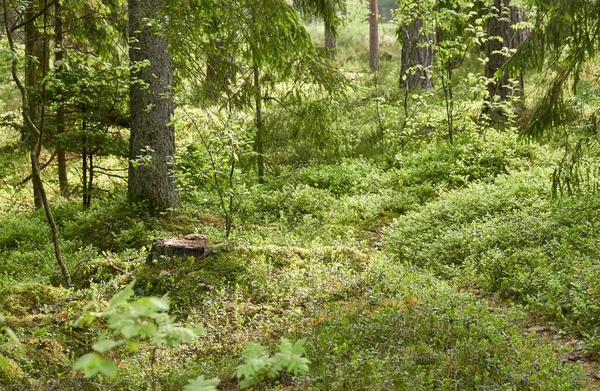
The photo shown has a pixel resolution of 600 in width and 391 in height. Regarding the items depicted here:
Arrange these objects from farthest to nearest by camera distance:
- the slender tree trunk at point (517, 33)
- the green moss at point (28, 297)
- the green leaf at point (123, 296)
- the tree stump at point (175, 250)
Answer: the slender tree trunk at point (517, 33)
the tree stump at point (175, 250)
the green moss at point (28, 297)
the green leaf at point (123, 296)

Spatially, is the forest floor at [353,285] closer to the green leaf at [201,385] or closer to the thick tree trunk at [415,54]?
the green leaf at [201,385]

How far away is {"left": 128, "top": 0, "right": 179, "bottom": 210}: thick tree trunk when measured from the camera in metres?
9.05

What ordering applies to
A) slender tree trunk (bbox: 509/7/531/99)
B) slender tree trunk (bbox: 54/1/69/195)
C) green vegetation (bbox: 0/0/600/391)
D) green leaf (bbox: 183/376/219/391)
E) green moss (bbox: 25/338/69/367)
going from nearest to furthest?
green leaf (bbox: 183/376/219/391), green vegetation (bbox: 0/0/600/391), green moss (bbox: 25/338/69/367), slender tree trunk (bbox: 54/1/69/195), slender tree trunk (bbox: 509/7/531/99)

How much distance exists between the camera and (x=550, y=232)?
23.3 ft

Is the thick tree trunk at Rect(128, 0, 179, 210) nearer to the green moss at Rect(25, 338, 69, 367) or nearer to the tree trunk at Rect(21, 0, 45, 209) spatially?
the tree trunk at Rect(21, 0, 45, 209)

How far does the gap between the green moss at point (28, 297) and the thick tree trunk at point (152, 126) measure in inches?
123

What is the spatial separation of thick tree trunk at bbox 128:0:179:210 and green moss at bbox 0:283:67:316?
3122mm

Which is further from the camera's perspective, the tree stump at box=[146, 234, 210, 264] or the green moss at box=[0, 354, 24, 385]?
the tree stump at box=[146, 234, 210, 264]

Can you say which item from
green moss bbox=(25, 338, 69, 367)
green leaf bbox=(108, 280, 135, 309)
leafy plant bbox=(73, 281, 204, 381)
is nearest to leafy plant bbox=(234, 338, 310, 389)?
leafy plant bbox=(73, 281, 204, 381)

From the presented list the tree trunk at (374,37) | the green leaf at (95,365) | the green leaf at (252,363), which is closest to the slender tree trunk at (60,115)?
the green leaf at (252,363)

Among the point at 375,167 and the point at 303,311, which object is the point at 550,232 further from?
the point at 375,167

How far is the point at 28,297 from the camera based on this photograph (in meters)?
6.06

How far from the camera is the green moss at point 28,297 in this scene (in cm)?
580

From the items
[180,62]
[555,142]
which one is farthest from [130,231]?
[555,142]
